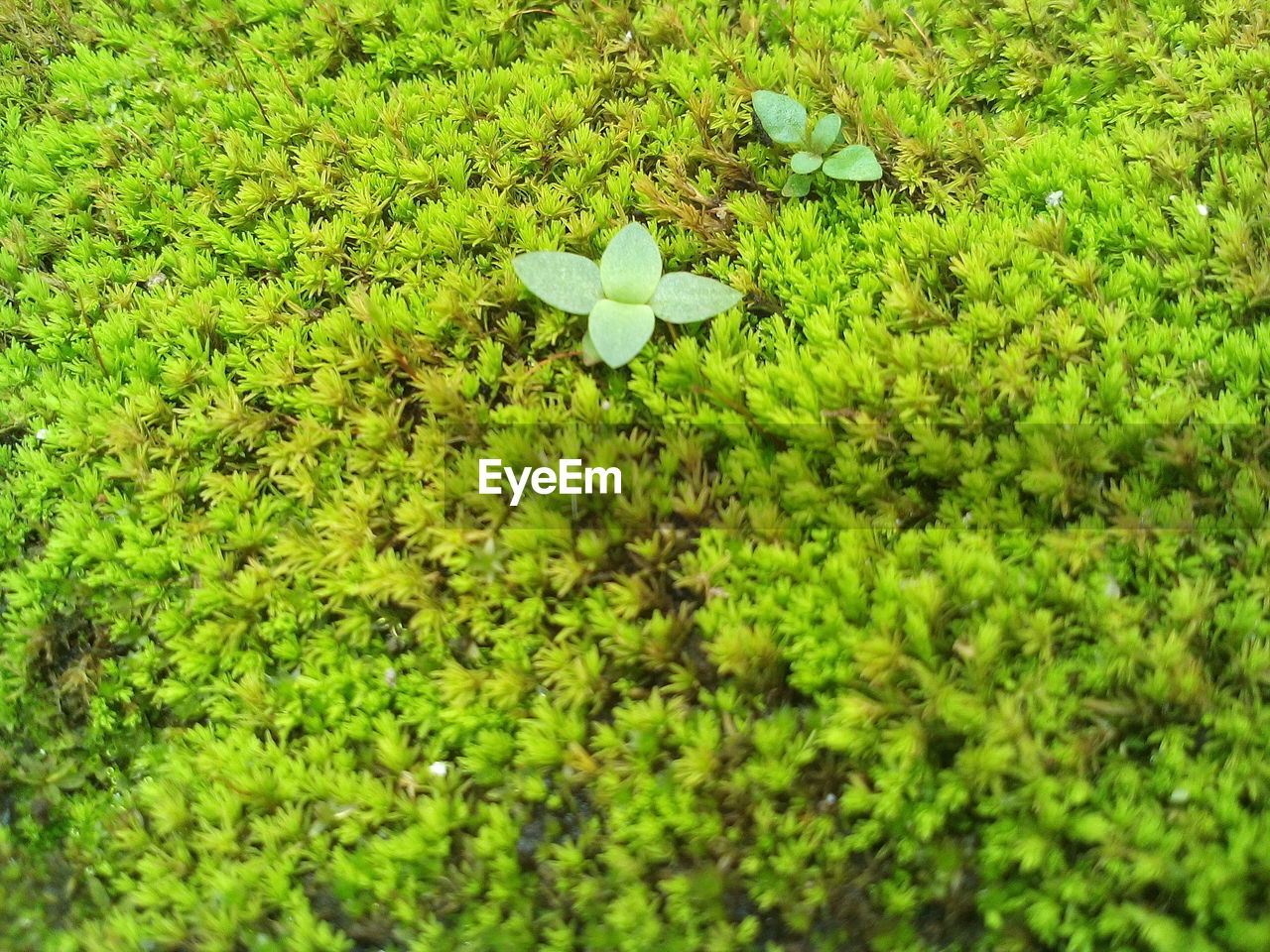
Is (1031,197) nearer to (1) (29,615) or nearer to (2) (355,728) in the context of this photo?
(2) (355,728)

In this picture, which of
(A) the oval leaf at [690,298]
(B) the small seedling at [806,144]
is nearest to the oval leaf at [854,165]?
(B) the small seedling at [806,144]

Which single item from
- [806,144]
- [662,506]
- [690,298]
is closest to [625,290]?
[690,298]

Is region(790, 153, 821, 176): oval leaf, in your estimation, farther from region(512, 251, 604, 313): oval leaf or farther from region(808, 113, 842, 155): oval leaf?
region(512, 251, 604, 313): oval leaf

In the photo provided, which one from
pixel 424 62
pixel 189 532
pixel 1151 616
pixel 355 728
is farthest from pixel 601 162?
pixel 1151 616

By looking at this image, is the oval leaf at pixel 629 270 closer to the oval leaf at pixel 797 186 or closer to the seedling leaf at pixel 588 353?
the seedling leaf at pixel 588 353

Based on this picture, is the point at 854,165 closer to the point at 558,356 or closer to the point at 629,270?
the point at 629,270

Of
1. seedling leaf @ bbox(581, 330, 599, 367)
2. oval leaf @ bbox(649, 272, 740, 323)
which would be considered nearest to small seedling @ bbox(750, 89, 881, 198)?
oval leaf @ bbox(649, 272, 740, 323)
